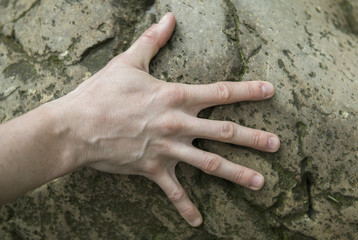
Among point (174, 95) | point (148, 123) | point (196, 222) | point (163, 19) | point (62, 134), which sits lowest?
point (196, 222)

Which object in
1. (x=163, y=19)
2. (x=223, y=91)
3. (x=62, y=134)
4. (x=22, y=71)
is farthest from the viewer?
(x=22, y=71)

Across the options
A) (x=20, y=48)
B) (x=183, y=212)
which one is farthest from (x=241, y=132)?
(x=20, y=48)

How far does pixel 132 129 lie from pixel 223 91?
1.34ft

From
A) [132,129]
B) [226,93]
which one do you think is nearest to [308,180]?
[226,93]

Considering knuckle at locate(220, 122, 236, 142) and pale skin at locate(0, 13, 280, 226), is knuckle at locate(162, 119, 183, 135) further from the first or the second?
knuckle at locate(220, 122, 236, 142)

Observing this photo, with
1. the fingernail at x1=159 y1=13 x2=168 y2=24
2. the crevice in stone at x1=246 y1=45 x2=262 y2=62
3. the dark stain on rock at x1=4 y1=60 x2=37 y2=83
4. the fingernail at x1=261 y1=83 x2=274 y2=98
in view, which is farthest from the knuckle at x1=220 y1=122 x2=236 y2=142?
the dark stain on rock at x1=4 y1=60 x2=37 y2=83

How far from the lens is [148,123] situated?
5.02ft

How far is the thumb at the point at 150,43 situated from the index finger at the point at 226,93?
9.4 inches

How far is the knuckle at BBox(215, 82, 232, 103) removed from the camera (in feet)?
5.19

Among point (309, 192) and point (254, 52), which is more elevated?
point (254, 52)

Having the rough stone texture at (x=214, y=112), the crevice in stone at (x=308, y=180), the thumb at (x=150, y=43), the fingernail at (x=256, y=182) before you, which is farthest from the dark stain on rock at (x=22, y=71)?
the crevice in stone at (x=308, y=180)

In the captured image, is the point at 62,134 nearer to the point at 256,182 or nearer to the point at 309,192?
the point at 256,182

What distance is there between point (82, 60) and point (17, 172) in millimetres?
609

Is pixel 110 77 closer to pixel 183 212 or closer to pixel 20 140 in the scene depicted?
pixel 20 140
